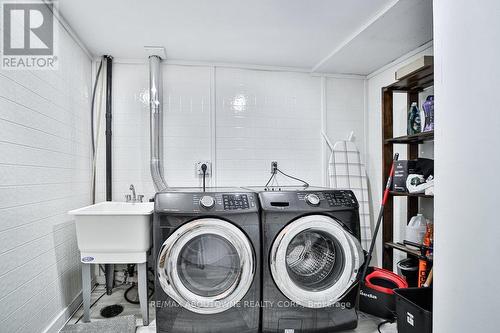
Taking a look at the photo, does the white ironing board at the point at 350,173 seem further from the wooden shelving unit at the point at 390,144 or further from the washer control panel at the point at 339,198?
the washer control panel at the point at 339,198

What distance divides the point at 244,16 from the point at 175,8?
507 millimetres

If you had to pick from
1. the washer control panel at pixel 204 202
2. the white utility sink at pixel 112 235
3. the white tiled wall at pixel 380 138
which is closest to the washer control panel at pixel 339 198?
the washer control panel at pixel 204 202

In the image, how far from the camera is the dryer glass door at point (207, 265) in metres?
1.65

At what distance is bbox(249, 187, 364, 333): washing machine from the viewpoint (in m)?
1.73

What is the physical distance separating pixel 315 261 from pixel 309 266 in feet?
0.18

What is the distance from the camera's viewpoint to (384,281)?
2143 mm

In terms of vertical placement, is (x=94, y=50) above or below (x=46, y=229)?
above

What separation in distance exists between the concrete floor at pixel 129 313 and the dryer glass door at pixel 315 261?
1.46 feet

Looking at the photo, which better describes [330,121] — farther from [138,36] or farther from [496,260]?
[496,260]

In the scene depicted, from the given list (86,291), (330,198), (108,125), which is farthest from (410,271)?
(108,125)

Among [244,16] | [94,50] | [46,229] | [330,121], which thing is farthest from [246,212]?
[94,50]

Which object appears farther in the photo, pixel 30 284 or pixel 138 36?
pixel 138 36

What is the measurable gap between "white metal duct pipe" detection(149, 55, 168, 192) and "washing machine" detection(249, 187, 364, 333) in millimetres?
1287

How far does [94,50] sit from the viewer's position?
8.57 feet
